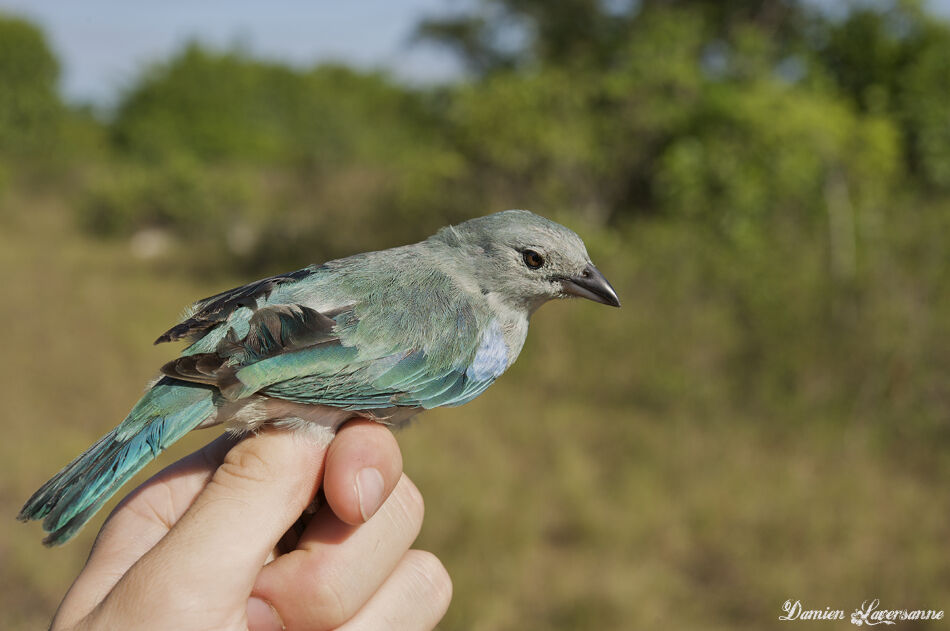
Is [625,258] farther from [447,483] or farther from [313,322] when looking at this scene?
[313,322]

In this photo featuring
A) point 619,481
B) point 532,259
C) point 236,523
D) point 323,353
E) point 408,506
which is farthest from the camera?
point 619,481

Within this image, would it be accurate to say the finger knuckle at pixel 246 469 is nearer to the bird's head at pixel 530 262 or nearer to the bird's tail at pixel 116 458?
the bird's tail at pixel 116 458

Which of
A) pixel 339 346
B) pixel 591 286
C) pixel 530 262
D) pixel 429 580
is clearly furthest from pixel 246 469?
pixel 591 286

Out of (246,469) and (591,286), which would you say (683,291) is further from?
(246,469)

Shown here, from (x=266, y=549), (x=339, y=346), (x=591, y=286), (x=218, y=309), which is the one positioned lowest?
(x=266, y=549)
